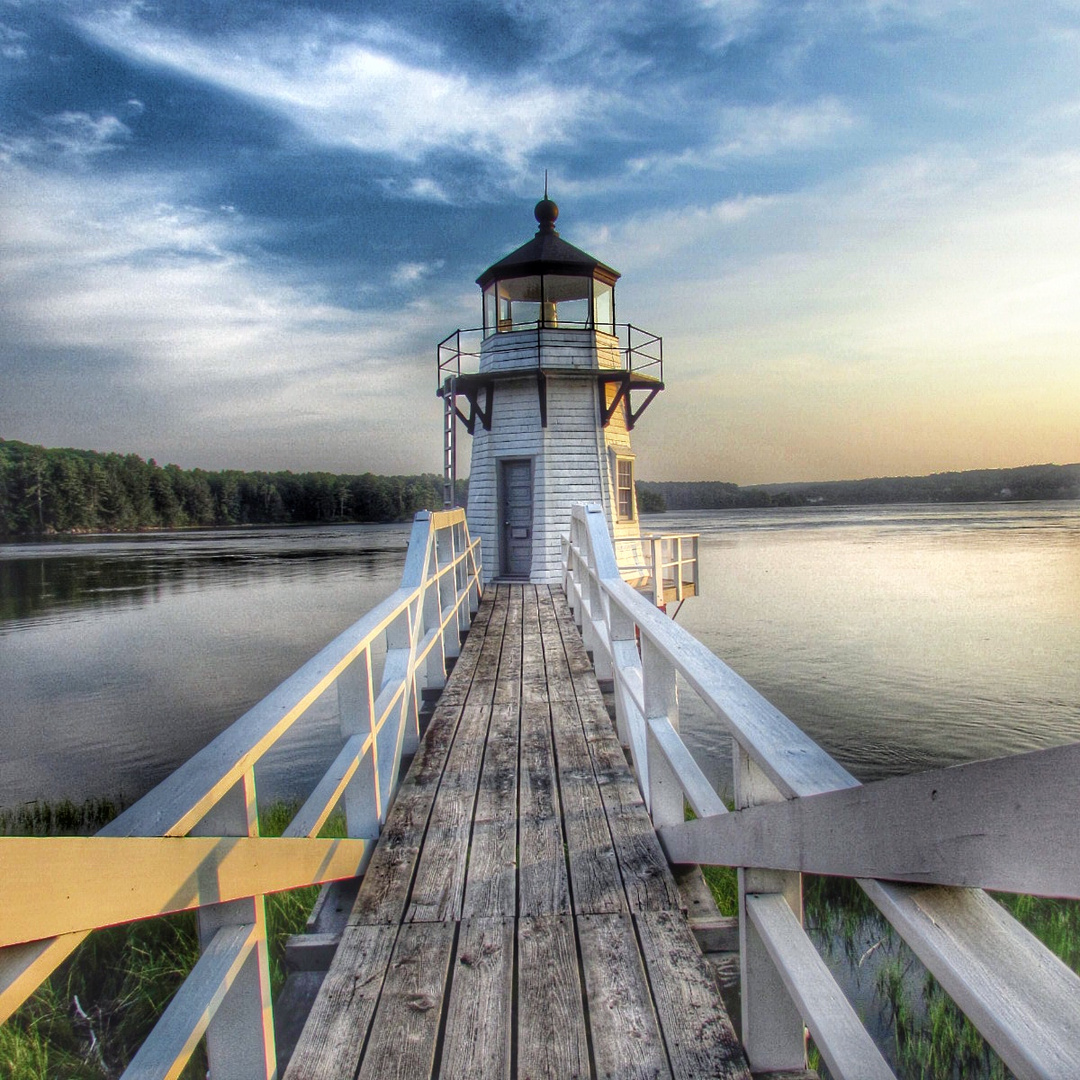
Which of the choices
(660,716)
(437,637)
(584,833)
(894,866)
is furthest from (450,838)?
(437,637)

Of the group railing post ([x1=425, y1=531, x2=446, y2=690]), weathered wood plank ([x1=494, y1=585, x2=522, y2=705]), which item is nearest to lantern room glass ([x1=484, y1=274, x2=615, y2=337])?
weathered wood plank ([x1=494, y1=585, x2=522, y2=705])

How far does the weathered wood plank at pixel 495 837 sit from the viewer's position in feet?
8.07

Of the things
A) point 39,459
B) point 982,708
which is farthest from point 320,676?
point 39,459

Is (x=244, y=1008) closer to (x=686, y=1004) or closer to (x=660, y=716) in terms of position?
(x=686, y=1004)

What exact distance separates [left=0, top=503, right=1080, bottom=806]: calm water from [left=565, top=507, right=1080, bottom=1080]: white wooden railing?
935cm

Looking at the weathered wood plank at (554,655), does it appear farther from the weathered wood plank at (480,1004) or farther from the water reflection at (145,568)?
the water reflection at (145,568)

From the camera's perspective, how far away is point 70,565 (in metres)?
49.5

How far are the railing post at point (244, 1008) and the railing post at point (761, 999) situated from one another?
3.61ft

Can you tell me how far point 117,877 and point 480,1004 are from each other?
124cm

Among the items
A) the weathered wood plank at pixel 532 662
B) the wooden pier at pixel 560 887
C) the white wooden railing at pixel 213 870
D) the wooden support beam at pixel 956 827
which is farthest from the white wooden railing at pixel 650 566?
the wooden support beam at pixel 956 827

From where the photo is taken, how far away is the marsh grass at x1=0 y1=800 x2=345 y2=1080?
4148 millimetres

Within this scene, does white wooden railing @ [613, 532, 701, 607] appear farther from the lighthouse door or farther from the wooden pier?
the wooden pier

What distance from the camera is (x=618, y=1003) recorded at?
1.92m

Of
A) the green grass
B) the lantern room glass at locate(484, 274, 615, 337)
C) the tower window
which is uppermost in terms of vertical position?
the lantern room glass at locate(484, 274, 615, 337)
